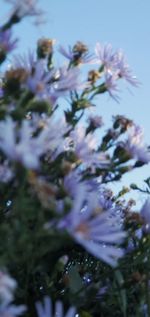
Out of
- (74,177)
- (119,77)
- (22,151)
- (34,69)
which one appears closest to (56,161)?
(74,177)

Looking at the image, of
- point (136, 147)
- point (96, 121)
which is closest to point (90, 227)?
point (136, 147)

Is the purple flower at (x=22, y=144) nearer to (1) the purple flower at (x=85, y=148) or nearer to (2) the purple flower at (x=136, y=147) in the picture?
(1) the purple flower at (x=85, y=148)

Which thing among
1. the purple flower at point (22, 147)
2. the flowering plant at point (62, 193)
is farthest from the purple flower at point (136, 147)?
the purple flower at point (22, 147)

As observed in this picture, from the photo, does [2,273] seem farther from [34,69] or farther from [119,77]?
[119,77]

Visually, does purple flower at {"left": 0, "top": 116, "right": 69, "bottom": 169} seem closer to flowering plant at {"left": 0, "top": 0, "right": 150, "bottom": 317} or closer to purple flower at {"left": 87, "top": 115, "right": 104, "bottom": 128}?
flowering plant at {"left": 0, "top": 0, "right": 150, "bottom": 317}

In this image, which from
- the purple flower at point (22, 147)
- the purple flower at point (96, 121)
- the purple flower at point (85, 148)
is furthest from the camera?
the purple flower at point (96, 121)

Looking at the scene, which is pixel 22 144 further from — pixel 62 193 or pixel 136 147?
pixel 136 147

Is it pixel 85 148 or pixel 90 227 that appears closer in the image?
pixel 90 227
